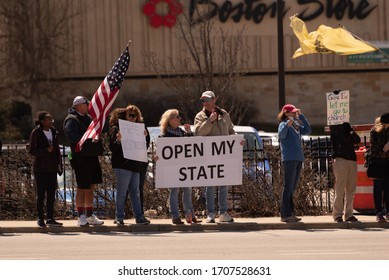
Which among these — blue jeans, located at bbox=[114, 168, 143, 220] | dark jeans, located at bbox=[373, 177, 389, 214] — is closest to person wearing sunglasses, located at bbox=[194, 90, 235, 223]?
blue jeans, located at bbox=[114, 168, 143, 220]

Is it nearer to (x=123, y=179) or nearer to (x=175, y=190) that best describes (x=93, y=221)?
(x=123, y=179)

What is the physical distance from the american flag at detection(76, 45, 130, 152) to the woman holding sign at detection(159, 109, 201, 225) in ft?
3.08

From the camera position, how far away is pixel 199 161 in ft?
59.2

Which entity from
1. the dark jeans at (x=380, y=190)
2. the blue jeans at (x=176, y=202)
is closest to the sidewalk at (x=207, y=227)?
the blue jeans at (x=176, y=202)

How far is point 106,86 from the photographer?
18109 millimetres

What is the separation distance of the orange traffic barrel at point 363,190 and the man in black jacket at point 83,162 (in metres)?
4.39

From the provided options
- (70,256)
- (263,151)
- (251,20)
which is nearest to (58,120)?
(251,20)

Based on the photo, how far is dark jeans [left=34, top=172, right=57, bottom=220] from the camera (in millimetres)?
17531

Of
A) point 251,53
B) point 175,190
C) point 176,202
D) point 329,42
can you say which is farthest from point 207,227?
point 251,53

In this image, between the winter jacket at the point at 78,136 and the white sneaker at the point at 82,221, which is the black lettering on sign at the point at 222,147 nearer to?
the winter jacket at the point at 78,136

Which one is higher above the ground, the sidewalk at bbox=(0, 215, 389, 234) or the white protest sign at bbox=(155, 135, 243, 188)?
the white protest sign at bbox=(155, 135, 243, 188)

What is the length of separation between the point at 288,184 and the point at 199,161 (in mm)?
1505

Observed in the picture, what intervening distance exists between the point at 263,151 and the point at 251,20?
32.7 m

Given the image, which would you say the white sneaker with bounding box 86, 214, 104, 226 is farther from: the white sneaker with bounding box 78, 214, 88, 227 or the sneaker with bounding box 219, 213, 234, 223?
the sneaker with bounding box 219, 213, 234, 223
